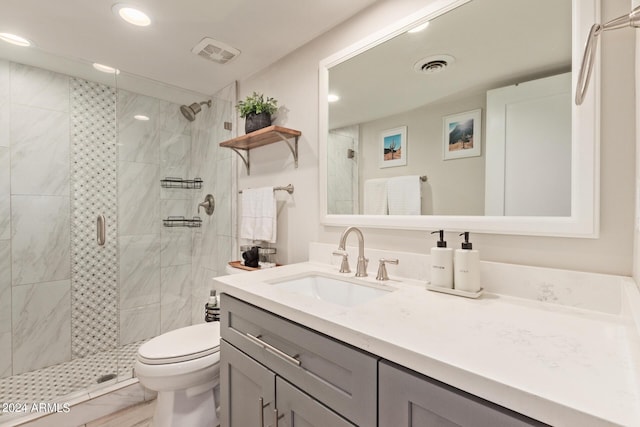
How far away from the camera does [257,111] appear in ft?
6.01

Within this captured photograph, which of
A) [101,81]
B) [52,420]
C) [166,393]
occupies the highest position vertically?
[101,81]

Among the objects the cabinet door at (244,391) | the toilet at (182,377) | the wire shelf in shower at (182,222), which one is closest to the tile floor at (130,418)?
the toilet at (182,377)

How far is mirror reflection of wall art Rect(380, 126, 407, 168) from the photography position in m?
1.29

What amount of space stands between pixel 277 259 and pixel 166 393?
879 mm

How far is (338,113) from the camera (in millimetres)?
1542

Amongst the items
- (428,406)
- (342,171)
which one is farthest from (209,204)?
(428,406)

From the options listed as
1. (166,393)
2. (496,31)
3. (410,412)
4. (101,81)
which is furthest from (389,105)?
(101,81)

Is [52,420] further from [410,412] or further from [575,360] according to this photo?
[575,360]

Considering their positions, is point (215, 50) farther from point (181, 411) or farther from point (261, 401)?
point (181, 411)

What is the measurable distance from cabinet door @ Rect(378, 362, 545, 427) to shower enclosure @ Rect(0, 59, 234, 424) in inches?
72.5

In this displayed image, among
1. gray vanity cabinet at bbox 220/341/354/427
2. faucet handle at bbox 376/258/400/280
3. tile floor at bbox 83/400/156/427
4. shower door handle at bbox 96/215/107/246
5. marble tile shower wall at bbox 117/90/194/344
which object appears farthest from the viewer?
marble tile shower wall at bbox 117/90/194/344

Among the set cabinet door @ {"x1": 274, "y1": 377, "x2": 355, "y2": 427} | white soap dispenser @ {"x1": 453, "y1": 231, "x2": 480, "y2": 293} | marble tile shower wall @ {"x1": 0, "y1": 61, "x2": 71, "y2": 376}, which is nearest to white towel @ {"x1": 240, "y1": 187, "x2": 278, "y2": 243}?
cabinet door @ {"x1": 274, "y1": 377, "x2": 355, "y2": 427}

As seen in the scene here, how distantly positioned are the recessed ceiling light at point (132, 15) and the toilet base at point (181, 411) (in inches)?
74.6

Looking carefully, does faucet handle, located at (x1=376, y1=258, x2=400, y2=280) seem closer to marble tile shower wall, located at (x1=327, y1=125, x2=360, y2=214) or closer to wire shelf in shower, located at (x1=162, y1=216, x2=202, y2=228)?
marble tile shower wall, located at (x1=327, y1=125, x2=360, y2=214)
